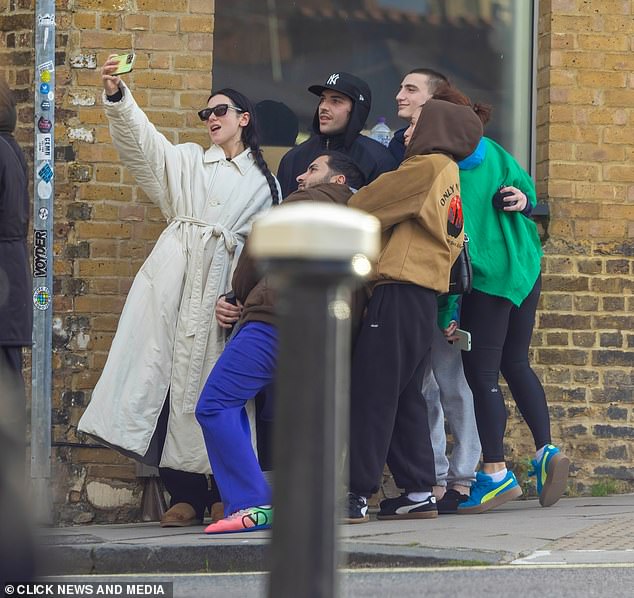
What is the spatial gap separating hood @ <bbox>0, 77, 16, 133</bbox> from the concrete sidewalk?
6.00 ft

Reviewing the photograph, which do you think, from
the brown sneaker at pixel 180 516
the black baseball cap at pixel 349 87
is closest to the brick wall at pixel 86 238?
the brown sneaker at pixel 180 516

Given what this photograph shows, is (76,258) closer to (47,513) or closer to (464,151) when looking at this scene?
(47,513)

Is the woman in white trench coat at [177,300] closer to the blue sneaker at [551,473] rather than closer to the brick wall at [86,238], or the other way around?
the brick wall at [86,238]

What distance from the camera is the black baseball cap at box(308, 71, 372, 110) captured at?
7566mm

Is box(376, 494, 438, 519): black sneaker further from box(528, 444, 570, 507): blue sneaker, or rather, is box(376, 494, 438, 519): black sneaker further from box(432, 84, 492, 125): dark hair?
box(432, 84, 492, 125): dark hair

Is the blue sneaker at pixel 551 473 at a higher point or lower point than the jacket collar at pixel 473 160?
lower

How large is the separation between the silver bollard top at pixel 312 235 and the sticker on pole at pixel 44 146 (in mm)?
5440

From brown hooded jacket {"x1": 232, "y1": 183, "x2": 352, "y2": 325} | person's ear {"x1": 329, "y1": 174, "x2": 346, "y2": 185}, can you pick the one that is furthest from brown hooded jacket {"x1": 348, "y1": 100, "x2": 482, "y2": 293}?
person's ear {"x1": 329, "y1": 174, "x2": 346, "y2": 185}

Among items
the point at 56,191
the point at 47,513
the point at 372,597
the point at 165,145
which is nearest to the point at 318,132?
the point at 165,145

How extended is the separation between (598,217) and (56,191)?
309 centimetres

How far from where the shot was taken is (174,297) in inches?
286

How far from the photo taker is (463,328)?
745 cm

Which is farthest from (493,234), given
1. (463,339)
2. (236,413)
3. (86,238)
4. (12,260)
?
(12,260)

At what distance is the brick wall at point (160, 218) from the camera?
8.03m
